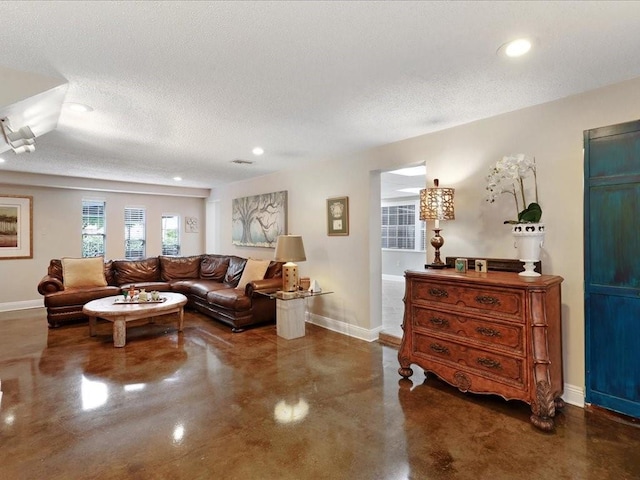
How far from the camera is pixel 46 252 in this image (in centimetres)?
612

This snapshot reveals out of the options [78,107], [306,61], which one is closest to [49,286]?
[78,107]

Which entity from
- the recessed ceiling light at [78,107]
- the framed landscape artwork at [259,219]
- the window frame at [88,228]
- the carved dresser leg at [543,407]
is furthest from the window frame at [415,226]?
the recessed ceiling light at [78,107]

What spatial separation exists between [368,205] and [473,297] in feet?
6.22

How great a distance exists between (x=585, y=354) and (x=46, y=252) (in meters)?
7.87

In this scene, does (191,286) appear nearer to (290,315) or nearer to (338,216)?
(290,315)

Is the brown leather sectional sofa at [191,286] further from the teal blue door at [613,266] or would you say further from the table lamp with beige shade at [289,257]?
the teal blue door at [613,266]

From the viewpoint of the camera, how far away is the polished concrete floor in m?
1.84

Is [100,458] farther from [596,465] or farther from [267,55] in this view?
[596,465]

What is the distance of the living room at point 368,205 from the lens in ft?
8.39

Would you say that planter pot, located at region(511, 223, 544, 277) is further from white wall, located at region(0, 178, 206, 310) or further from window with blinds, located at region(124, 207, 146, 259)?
window with blinds, located at region(124, 207, 146, 259)

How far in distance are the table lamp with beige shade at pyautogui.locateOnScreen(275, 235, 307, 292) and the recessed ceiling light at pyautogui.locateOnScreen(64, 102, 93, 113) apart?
2.46m

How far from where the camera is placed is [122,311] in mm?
3885

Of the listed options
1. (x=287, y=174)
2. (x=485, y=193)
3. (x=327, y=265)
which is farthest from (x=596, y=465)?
(x=287, y=174)

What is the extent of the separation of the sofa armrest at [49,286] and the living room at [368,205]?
5.15ft
